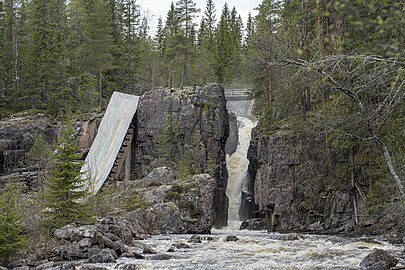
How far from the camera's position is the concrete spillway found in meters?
29.8

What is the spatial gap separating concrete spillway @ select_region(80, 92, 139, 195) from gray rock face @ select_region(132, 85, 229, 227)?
0.91 metres

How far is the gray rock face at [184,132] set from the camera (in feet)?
102

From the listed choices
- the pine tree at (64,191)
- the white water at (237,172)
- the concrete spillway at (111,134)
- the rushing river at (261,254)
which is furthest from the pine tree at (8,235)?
the white water at (237,172)

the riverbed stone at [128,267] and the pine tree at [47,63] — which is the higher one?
the pine tree at [47,63]

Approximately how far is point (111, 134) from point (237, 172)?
10.2 meters

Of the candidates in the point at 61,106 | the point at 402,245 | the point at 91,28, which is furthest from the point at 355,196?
the point at 91,28

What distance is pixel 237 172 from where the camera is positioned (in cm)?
3681

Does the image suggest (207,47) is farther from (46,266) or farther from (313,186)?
(46,266)

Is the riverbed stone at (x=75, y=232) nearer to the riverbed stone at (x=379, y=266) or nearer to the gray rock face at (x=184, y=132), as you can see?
the riverbed stone at (x=379, y=266)

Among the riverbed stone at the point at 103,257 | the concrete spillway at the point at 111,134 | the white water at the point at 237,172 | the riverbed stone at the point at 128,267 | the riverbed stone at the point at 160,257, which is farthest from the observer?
the white water at the point at 237,172

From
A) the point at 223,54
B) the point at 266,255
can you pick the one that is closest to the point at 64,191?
the point at 266,255

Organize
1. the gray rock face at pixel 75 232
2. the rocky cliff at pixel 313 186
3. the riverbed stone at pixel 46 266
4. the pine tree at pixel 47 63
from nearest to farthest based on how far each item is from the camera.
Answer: the riverbed stone at pixel 46 266 < the gray rock face at pixel 75 232 < the rocky cliff at pixel 313 186 < the pine tree at pixel 47 63

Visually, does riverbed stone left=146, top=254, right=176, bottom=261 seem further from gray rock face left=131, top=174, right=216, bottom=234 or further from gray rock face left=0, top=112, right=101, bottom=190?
gray rock face left=0, top=112, right=101, bottom=190

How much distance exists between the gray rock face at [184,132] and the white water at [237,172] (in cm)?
138
